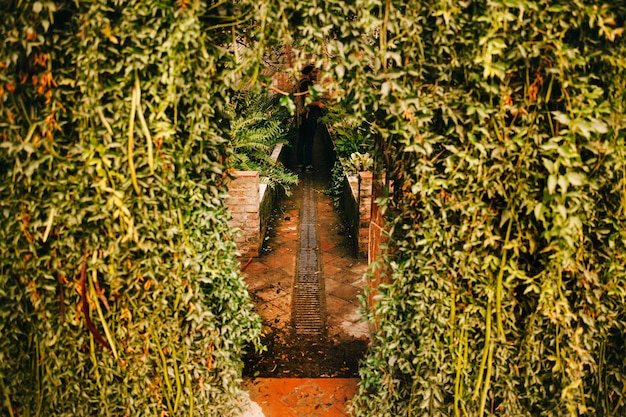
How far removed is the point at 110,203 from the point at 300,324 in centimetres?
251

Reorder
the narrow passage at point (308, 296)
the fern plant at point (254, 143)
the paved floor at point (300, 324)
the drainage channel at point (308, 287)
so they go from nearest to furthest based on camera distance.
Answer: the paved floor at point (300, 324)
the narrow passage at point (308, 296)
the drainage channel at point (308, 287)
the fern plant at point (254, 143)

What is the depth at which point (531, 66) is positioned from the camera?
6.72ft

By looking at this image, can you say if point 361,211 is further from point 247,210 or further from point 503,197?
point 503,197

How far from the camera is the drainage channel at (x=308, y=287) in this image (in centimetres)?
417

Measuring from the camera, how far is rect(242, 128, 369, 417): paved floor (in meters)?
3.26

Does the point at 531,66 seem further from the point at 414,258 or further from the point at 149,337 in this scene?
the point at 149,337

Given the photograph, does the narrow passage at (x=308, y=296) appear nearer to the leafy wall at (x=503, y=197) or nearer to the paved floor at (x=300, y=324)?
the paved floor at (x=300, y=324)

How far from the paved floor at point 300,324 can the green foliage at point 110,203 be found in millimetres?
958

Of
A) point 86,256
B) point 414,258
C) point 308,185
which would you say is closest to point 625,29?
point 414,258

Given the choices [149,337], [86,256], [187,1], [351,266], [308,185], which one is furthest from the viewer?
[308,185]

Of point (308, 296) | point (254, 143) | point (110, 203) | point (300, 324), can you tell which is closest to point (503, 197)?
point (110, 203)

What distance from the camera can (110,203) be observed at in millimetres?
2061

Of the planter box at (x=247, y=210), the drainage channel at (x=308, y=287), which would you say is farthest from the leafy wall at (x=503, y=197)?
the planter box at (x=247, y=210)

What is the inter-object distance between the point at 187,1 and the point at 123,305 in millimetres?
1487
